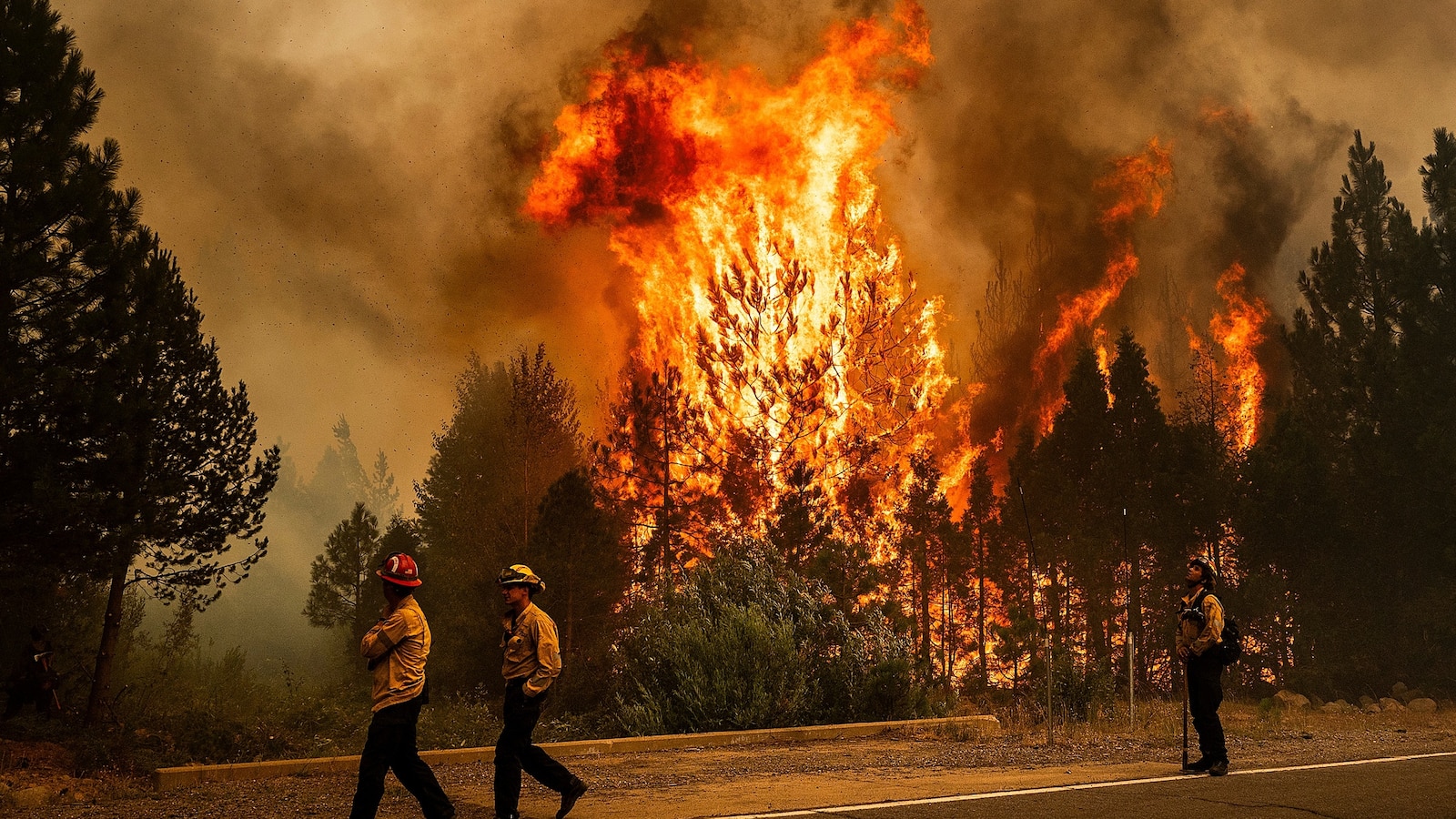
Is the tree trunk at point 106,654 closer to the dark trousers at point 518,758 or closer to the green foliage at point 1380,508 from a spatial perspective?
the dark trousers at point 518,758

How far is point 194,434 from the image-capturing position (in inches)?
759

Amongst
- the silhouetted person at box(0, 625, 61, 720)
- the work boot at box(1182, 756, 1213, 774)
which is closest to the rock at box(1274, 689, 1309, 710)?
the work boot at box(1182, 756, 1213, 774)

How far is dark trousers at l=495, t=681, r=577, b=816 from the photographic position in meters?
7.70

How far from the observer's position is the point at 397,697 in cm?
710

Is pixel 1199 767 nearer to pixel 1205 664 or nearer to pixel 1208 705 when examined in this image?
pixel 1208 705

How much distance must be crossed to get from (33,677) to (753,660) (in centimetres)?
1125

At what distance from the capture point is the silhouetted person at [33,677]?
55.8 feet

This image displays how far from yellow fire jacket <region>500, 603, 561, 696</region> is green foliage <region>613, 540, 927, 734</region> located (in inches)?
301

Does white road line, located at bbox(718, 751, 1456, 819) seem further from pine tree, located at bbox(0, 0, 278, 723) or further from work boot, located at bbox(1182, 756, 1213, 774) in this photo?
pine tree, located at bbox(0, 0, 278, 723)

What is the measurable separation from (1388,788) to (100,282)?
18.9 meters

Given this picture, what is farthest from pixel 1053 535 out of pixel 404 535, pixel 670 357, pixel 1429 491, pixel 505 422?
pixel 404 535

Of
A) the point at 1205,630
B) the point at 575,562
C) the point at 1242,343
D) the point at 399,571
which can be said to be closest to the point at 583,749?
the point at 399,571

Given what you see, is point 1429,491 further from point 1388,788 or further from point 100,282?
point 100,282

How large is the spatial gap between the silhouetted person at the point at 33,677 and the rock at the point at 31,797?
5866 millimetres
